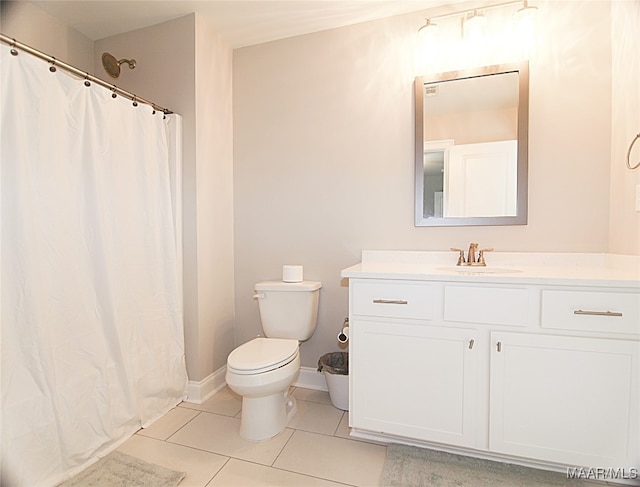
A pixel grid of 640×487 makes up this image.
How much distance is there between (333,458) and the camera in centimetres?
151

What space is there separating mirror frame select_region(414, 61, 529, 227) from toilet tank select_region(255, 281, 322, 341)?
83 centimetres

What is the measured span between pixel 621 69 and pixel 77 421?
10.1 feet

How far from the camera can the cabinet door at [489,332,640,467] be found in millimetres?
Answer: 1232

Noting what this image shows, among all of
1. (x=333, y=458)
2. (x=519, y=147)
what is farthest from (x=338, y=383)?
(x=519, y=147)

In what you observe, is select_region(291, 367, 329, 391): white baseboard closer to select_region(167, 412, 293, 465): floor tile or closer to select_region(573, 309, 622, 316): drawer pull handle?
select_region(167, 412, 293, 465): floor tile

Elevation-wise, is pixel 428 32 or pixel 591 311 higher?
pixel 428 32

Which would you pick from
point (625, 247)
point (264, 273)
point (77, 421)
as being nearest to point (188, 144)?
point (264, 273)

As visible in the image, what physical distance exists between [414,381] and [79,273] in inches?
64.1

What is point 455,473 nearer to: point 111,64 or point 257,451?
point 257,451

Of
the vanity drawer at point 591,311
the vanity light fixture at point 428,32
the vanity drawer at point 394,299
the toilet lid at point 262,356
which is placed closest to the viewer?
the vanity drawer at point 591,311

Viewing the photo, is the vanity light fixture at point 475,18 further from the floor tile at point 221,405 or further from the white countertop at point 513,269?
the floor tile at point 221,405

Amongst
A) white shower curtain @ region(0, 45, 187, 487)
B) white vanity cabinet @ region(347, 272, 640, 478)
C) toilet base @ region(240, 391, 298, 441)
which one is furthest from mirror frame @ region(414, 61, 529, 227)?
white shower curtain @ region(0, 45, 187, 487)

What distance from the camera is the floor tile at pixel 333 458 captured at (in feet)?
4.61

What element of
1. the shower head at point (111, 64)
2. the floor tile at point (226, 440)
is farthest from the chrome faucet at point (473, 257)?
the shower head at point (111, 64)
